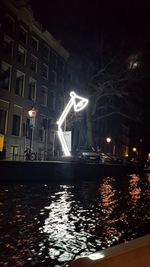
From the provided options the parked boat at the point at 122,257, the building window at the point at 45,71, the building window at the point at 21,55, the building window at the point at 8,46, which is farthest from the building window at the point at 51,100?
the parked boat at the point at 122,257

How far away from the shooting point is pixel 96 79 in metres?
38.9

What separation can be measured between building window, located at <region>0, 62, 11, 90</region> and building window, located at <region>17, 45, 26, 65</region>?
213 cm

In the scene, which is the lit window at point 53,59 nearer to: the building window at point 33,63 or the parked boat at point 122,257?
the building window at point 33,63

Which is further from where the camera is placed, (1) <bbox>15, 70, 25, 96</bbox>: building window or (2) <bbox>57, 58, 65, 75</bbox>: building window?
(2) <bbox>57, 58, 65, 75</bbox>: building window

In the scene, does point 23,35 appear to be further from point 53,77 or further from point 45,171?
point 45,171

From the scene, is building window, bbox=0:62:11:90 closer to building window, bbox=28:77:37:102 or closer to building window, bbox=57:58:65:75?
building window, bbox=28:77:37:102

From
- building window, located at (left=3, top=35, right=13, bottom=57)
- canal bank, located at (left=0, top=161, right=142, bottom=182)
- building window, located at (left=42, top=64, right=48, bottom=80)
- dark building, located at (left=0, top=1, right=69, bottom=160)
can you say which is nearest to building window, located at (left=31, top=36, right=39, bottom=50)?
dark building, located at (left=0, top=1, right=69, bottom=160)

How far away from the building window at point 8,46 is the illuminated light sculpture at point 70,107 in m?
7.10

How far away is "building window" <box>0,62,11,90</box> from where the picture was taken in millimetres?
30422

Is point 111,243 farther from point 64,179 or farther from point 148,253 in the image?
point 64,179

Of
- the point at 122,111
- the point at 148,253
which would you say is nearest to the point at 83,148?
the point at 122,111

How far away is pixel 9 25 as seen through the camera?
102 feet

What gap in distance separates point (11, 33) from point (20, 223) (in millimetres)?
26650

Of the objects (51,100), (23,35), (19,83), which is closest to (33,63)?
(23,35)
